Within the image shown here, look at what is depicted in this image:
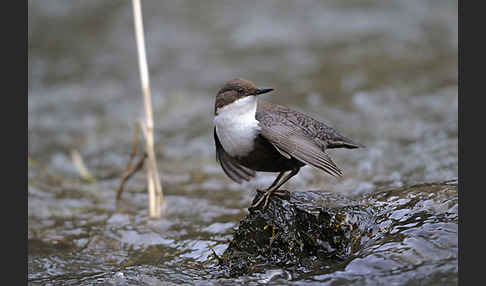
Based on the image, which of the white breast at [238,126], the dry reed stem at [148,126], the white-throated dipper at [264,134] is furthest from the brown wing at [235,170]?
the dry reed stem at [148,126]

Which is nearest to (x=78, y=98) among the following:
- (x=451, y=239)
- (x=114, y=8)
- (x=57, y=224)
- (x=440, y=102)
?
(x=114, y=8)

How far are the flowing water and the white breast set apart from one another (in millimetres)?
664

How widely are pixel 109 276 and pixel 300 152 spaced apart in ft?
4.51

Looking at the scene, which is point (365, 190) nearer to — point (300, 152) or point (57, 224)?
point (300, 152)

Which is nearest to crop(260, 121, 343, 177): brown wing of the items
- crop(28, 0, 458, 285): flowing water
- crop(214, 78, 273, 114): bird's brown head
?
crop(214, 78, 273, 114): bird's brown head

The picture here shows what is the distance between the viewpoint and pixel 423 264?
3100 mm

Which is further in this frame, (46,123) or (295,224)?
(46,123)

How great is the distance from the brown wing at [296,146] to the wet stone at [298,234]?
271 millimetres

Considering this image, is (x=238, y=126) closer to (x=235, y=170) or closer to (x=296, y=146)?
(x=296, y=146)

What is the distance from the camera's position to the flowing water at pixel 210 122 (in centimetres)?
370

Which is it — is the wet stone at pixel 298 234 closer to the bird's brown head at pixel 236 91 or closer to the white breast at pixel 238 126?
the white breast at pixel 238 126

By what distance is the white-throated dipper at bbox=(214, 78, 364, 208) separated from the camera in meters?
3.60

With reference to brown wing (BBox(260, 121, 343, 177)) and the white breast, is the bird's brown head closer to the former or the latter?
the white breast

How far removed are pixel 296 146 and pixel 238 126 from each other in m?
0.38
